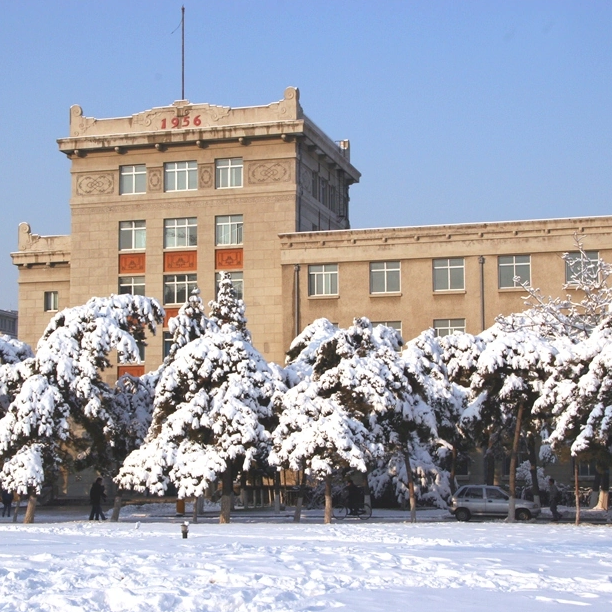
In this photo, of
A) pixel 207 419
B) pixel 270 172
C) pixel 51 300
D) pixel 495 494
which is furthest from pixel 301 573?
pixel 51 300

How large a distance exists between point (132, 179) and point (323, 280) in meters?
12.0

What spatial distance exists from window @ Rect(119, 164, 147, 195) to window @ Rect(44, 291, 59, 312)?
7687mm

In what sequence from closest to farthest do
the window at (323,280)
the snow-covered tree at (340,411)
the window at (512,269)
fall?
1. the snow-covered tree at (340,411)
2. the window at (512,269)
3. the window at (323,280)

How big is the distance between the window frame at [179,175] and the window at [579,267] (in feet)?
63.7

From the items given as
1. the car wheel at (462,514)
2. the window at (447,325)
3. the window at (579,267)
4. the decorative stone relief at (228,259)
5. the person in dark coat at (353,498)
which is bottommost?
the car wheel at (462,514)

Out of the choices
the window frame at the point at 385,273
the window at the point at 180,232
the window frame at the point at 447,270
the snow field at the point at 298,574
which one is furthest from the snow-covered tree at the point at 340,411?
the window at the point at 180,232

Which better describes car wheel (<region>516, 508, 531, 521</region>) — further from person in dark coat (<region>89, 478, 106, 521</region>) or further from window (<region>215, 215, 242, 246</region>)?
window (<region>215, 215, 242, 246</region>)

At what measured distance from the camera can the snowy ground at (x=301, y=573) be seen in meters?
13.0

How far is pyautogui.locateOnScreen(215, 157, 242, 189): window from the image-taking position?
57.3 meters

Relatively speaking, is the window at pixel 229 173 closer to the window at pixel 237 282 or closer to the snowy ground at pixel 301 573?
the window at pixel 237 282

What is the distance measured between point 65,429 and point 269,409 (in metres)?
6.37

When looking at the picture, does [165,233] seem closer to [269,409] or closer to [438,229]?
[438,229]

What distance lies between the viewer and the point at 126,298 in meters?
36.9

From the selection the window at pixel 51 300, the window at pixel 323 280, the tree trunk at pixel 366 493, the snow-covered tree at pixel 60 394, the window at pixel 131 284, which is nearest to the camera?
the snow-covered tree at pixel 60 394
